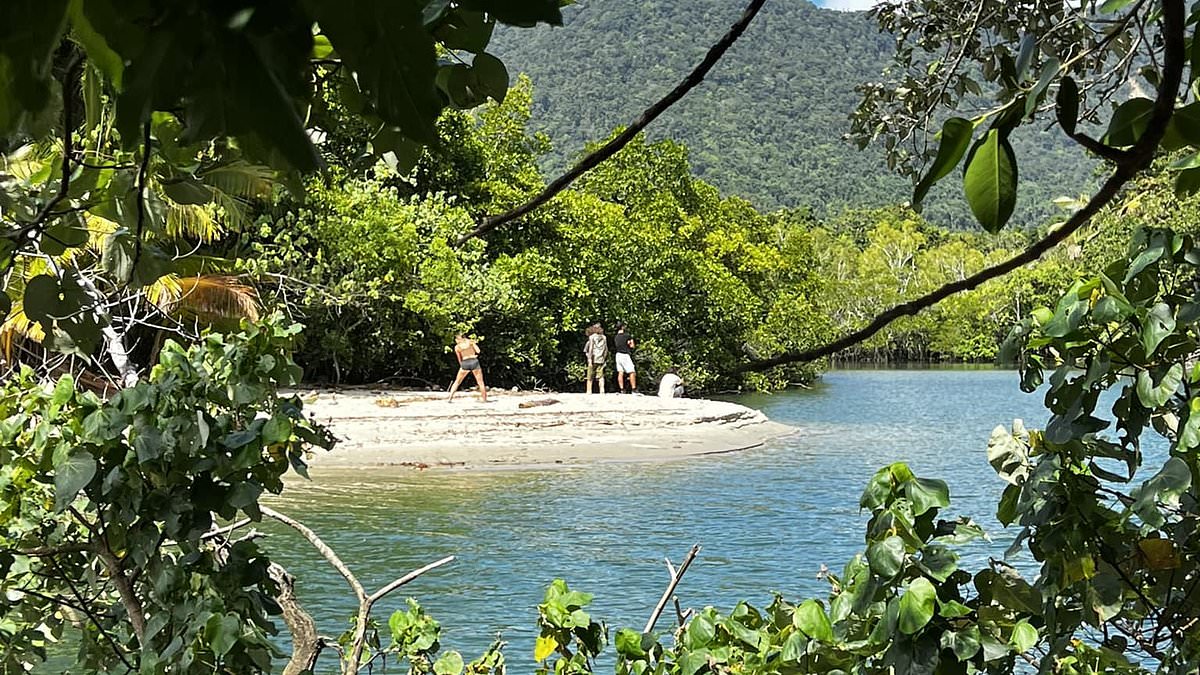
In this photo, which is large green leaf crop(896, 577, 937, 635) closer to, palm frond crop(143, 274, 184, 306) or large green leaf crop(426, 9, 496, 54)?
large green leaf crop(426, 9, 496, 54)

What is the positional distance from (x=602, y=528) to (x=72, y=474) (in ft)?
24.8

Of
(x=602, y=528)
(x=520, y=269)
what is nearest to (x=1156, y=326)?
(x=602, y=528)

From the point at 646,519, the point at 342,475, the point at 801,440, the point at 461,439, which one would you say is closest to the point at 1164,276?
the point at 646,519

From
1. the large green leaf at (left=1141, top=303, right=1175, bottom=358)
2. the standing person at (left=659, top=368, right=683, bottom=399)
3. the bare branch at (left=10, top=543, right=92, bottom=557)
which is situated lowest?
the standing person at (left=659, top=368, right=683, bottom=399)

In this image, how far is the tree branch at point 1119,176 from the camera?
1.77 feet

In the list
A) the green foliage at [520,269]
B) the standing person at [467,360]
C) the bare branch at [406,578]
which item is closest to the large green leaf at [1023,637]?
the bare branch at [406,578]

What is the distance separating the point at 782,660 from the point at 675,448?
12077 millimetres

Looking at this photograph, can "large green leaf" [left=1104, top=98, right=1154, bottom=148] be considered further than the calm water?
No

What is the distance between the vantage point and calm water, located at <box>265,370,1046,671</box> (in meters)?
6.89

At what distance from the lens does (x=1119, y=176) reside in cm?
64

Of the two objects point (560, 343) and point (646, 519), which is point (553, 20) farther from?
point (560, 343)

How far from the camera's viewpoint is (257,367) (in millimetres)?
1991

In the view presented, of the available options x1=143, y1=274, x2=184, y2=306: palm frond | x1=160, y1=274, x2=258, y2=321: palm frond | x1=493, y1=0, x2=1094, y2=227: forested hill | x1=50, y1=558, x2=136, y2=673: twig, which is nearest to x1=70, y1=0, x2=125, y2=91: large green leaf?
x1=50, y1=558, x2=136, y2=673: twig

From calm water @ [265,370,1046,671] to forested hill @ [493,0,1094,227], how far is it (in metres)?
59.6
